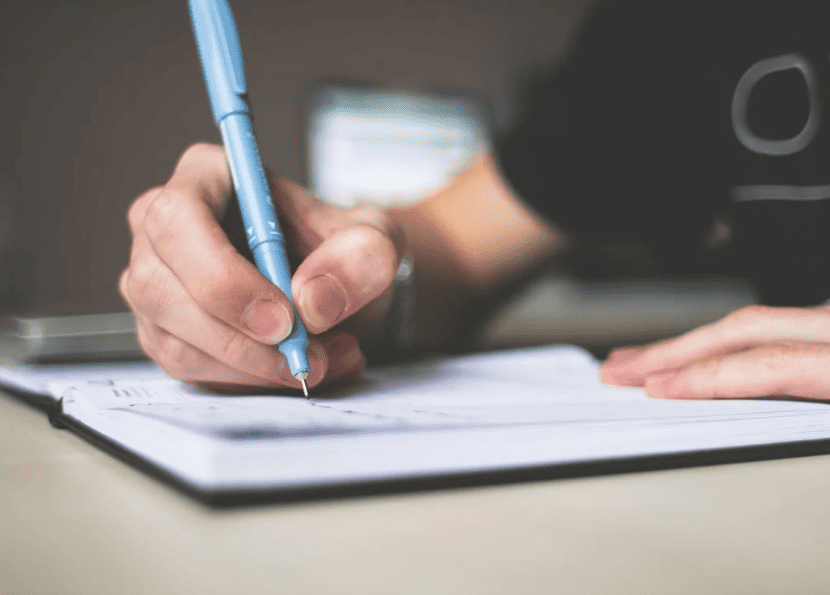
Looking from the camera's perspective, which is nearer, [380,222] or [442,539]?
[442,539]

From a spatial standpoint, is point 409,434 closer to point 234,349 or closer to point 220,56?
point 234,349

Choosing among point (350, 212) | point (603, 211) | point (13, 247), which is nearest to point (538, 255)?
point (603, 211)

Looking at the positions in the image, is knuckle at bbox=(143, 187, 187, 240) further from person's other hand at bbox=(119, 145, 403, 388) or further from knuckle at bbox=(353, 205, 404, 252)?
Result: knuckle at bbox=(353, 205, 404, 252)

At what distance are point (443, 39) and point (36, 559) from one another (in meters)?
2.73

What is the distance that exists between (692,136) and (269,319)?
544 mm

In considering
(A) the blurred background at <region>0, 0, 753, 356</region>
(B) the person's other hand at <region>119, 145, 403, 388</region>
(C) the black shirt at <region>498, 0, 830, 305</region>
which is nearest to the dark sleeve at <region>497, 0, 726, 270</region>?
(C) the black shirt at <region>498, 0, 830, 305</region>

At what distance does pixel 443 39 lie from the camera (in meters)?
2.63

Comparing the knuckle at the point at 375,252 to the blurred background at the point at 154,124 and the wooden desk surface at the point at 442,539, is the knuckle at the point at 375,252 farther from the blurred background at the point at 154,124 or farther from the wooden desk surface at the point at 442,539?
the blurred background at the point at 154,124

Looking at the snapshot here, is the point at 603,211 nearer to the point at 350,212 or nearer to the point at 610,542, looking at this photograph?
the point at 350,212

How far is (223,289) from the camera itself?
30 centimetres

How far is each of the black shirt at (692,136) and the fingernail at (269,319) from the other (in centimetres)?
44

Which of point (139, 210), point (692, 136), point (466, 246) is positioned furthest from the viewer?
point (466, 246)

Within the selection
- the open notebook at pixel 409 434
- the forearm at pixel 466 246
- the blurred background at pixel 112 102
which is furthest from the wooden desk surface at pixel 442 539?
the blurred background at pixel 112 102

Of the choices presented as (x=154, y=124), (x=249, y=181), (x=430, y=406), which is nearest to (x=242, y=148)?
(x=249, y=181)
